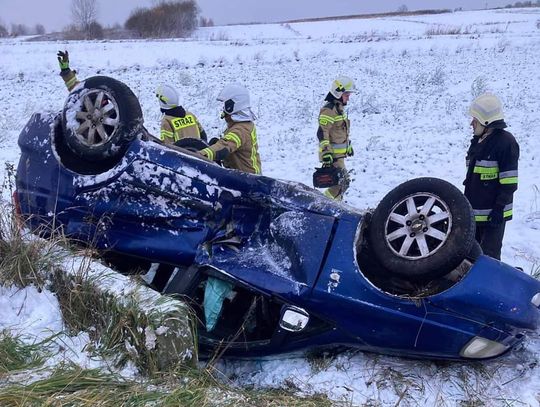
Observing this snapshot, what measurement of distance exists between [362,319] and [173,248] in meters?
1.15

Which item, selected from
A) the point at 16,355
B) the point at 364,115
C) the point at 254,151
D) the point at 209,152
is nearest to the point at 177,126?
the point at 254,151

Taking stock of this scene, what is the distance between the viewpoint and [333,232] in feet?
10.1

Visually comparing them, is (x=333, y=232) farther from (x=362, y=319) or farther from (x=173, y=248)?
(x=173, y=248)

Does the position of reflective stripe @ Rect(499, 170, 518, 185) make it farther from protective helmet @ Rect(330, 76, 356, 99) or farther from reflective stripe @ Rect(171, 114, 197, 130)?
reflective stripe @ Rect(171, 114, 197, 130)

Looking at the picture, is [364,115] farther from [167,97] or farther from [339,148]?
Answer: [167,97]

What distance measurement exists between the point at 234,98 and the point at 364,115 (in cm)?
751

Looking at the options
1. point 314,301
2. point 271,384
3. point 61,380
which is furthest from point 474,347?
point 61,380

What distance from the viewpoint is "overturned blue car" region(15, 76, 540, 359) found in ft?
9.21

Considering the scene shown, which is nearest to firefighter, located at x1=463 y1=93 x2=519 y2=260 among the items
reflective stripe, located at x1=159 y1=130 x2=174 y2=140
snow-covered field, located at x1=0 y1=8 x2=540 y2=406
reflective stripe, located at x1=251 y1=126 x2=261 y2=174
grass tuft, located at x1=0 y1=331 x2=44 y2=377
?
snow-covered field, located at x1=0 y1=8 x2=540 y2=406

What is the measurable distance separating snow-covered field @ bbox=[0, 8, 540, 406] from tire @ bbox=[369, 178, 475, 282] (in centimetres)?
56

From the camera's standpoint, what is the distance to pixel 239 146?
5.07 meters

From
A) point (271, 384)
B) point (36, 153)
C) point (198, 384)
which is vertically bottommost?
point (271, 384)

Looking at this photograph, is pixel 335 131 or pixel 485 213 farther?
pixel 335 131

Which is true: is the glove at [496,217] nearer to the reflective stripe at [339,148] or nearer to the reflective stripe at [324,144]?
the reflective stripe at [324,144]
